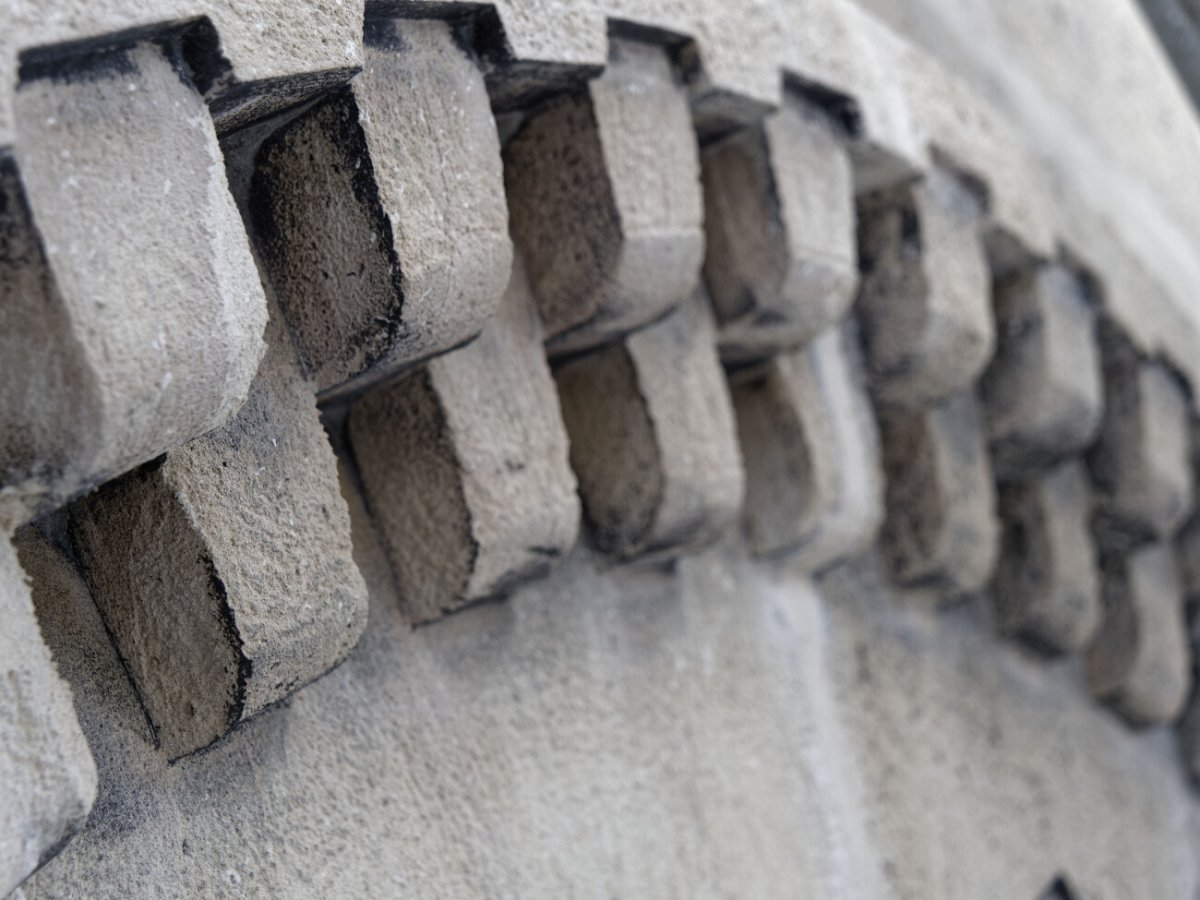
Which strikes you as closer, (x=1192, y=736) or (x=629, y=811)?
(x=629, y=811)

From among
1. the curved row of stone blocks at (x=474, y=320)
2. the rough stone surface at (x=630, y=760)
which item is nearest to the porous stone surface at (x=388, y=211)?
the curved row of stone blocks at (x=474, y=320)

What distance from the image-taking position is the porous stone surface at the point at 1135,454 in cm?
123

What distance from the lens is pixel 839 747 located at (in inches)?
38.5

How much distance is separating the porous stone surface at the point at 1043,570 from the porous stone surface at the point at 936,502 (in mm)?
100

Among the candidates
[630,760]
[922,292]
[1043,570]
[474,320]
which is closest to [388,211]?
[474,320]

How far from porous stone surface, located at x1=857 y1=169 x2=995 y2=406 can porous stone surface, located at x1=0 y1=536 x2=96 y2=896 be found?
2.14 feet

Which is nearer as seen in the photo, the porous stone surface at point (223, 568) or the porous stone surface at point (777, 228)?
the porous stone surface at point (223, 568)

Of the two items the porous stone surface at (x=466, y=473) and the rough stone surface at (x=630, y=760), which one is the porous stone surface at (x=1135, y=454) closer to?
the rough stone surface at (x=630, y=760)

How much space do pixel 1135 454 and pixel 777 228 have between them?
534 millimetres

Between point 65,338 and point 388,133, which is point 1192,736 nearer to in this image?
point 388,133

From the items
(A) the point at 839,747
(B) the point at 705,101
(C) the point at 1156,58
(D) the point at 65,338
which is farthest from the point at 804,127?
(C) the point at 1156,58

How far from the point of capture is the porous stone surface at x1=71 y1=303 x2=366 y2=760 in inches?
22.1

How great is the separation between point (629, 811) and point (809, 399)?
298 millimetres

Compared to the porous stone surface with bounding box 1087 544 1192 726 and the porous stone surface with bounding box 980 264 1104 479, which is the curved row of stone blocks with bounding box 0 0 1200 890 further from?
the porous stone surface with bounding box 1087 544 1192 726
